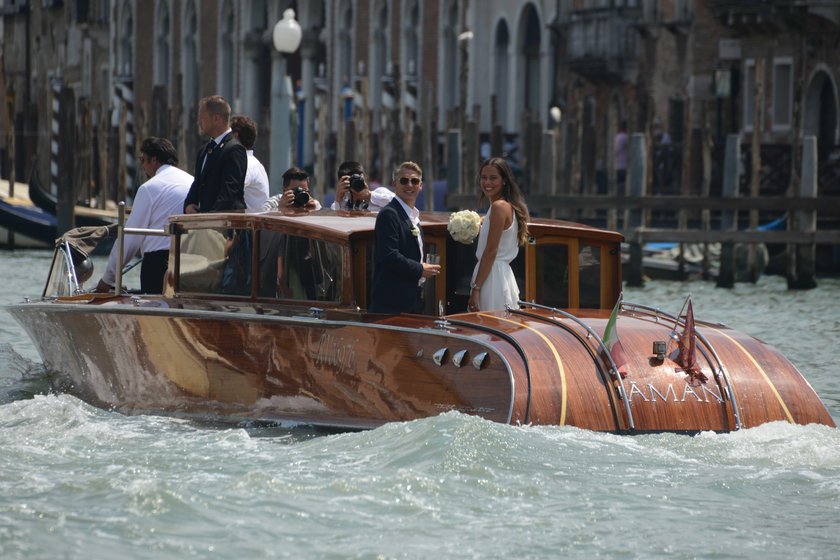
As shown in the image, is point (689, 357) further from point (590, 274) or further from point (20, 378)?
point (20, 378)

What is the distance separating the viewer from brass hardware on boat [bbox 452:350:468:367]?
7422 millimetres

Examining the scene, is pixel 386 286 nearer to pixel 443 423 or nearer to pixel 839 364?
pixel 443 423

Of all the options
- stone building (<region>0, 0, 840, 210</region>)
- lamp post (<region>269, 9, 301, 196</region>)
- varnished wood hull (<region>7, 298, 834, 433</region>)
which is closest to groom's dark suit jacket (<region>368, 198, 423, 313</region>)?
varnished wood hull (<region>7, 298, 834, 433</region>)

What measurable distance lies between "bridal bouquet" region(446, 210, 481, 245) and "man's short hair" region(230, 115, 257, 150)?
1775mm

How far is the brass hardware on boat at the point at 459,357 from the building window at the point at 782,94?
1972 centimetres

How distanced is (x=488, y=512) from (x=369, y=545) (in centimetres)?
60

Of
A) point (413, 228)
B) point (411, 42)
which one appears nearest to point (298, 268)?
point (413, 228)

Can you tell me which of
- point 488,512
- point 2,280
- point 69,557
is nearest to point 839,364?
point 488,512

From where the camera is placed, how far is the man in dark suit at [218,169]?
8.94 metres

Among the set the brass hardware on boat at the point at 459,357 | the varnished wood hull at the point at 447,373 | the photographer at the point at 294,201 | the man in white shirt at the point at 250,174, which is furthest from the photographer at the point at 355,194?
the brass hardware on boat at the point at 459,357

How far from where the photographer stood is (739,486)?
6855 millimetres

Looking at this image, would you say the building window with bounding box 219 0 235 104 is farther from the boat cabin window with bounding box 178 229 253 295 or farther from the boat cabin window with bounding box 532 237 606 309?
the boat cabin window with bounding box 532 237 606 309

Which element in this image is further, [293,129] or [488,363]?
[293,129]

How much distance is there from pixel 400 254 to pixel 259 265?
0.93 metres
